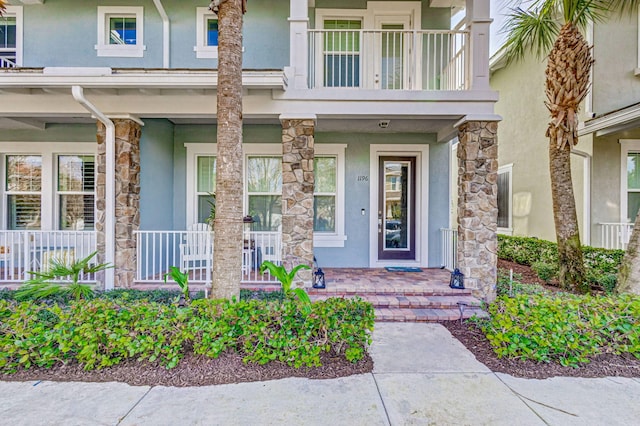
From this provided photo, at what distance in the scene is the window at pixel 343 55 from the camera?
22.2 ft

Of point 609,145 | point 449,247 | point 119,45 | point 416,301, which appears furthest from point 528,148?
point 119,45

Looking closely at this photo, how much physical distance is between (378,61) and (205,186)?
4586 mm

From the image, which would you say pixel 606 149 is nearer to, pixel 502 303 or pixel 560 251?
pixel 560 251

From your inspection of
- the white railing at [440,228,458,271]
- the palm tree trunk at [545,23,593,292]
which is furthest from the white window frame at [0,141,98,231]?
the palm tree trunk at [545,23,593,292]

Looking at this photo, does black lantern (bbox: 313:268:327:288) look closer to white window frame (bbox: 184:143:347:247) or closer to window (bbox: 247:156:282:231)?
white window frame (bbox: 184:143:347:247)

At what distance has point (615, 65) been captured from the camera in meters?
7.37

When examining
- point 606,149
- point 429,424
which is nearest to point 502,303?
point 429,424

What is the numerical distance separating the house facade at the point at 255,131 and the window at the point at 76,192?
0.03m

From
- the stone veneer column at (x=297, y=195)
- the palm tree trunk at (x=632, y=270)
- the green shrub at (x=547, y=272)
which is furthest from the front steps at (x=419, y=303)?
the green shrub at (x=547, y=272)

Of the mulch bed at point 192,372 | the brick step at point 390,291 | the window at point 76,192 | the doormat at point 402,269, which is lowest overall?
the mulch bed at point 192,372

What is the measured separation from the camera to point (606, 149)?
23.8ft

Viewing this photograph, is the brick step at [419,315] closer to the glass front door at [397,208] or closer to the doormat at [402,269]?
the doormat at [402,269]

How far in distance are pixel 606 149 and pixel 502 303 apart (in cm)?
616

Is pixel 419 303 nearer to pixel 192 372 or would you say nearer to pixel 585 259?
pixel 192 372
